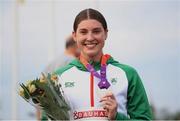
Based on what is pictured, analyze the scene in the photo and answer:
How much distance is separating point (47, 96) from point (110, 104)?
39 centimetres

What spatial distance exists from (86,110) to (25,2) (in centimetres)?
1145

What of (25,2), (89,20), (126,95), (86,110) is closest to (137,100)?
(126,95)

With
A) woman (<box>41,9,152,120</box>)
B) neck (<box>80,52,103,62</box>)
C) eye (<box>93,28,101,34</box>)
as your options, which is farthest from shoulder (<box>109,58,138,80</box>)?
eye (<box>93,28,101,34</box>)

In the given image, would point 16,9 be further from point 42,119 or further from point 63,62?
point 42,119

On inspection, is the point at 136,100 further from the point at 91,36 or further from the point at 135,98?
the point at 91,36

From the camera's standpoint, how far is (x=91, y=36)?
13.3 ft

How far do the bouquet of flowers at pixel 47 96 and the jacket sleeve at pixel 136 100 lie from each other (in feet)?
1.57

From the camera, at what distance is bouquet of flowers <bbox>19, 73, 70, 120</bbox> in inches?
150

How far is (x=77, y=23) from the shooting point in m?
4.18

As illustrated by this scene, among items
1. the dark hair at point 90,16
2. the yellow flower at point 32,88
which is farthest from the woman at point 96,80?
the yellow flower at point 32,88

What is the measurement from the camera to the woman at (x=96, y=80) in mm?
4016

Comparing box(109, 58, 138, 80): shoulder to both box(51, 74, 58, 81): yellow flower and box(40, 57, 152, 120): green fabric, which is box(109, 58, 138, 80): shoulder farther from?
box(51, 74, 58, 81): yellow flower

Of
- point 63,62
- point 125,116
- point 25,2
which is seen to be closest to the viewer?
point 125,116

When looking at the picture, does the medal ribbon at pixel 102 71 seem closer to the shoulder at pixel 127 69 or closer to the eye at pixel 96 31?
the shoulder at pixel 127 69
